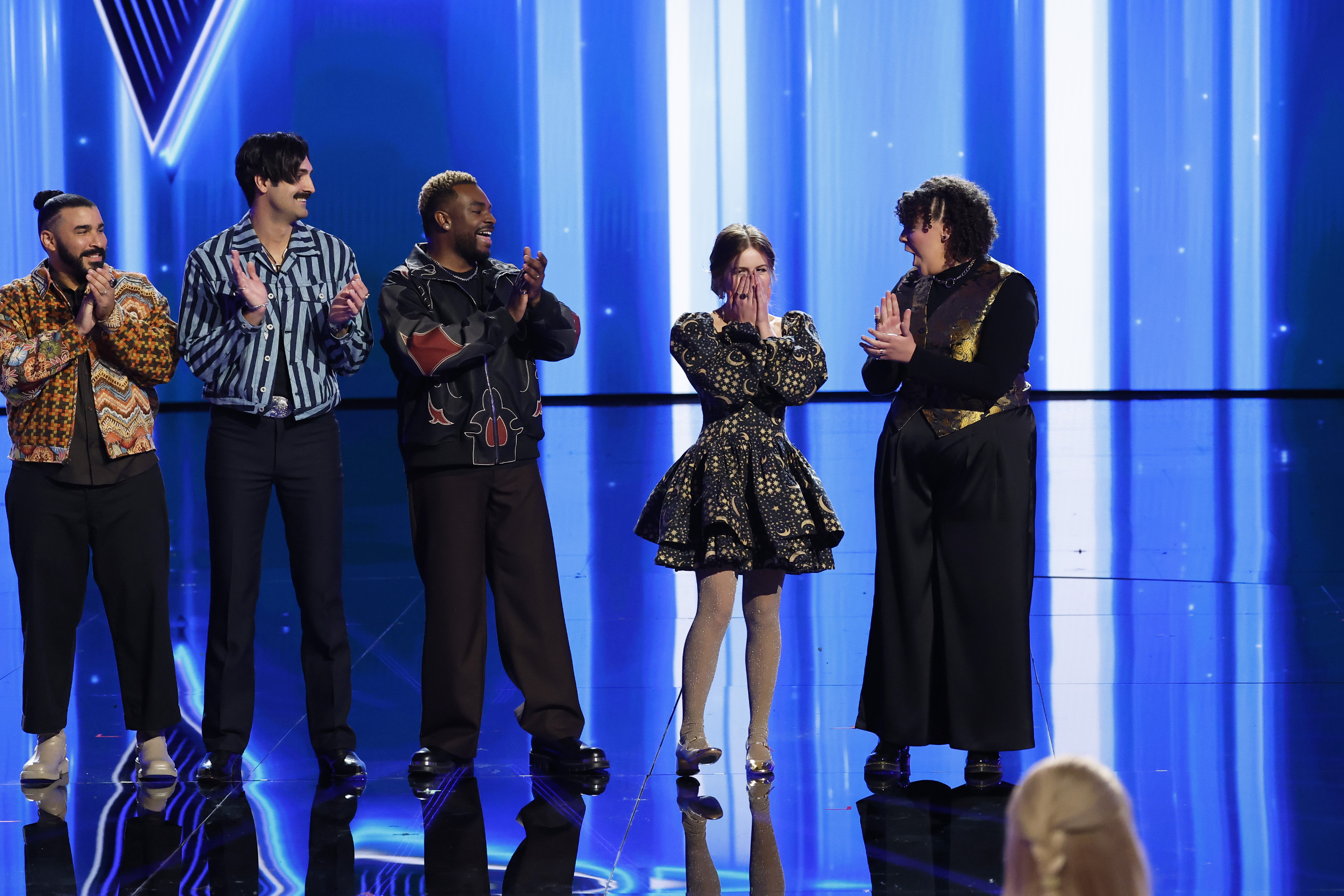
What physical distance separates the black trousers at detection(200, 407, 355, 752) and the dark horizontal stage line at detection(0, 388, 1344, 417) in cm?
1009

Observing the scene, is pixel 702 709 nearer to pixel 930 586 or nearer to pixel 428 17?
pixel 930 586

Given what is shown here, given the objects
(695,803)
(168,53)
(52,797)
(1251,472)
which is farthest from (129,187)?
(695,803)

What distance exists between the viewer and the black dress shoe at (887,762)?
328 centimetres

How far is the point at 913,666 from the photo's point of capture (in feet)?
11.0

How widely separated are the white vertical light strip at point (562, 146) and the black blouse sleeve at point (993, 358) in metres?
10.4

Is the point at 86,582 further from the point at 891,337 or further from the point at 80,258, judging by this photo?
the point at 891,337

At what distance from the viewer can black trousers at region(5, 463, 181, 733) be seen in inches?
129

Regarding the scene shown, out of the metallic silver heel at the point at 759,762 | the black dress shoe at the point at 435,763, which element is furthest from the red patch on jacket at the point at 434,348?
the metallic silver heel at the point at 759,762

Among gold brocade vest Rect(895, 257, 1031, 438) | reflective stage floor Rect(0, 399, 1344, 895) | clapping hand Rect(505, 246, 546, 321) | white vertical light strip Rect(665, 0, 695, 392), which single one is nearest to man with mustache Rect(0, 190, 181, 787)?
reflective stage floor Rect(0, 399, 1344, 895)

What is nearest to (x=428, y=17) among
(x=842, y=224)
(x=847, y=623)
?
(x=842, y=224)

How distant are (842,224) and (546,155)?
2878 millimetres

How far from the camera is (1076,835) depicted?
875 mm

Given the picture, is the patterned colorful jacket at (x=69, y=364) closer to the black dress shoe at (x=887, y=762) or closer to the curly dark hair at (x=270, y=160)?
the curly dark hair at (x=270, y=160)

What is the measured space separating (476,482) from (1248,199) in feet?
38.1
